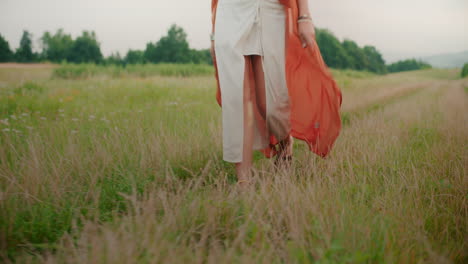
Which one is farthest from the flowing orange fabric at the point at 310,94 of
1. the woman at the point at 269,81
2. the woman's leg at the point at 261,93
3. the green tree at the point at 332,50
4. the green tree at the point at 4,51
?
the green tree at the point at 332,50

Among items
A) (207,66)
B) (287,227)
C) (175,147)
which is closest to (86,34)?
(207,66)

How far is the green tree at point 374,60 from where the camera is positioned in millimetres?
56906

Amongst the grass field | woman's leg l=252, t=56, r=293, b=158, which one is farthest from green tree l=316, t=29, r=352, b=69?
woman's leg l=252, t=56, r=293, b=158

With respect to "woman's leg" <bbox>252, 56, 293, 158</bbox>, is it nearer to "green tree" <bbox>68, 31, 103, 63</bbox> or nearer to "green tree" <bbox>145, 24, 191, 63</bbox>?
"green tree" <bbox>68, 31, 103, 63</bbox>

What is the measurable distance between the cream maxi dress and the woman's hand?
14 centimetres

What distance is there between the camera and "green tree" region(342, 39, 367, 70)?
51.4 metres

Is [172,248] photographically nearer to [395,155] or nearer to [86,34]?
[395,155]

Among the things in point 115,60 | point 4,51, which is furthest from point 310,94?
point 115,60

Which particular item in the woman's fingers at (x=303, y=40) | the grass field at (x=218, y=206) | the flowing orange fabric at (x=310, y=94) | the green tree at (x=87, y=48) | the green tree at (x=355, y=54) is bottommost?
the grass field at (x=218, y=206)

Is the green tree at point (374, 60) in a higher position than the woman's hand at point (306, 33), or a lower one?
higher

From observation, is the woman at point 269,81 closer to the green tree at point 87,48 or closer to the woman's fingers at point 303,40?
the woman's fingers at point 303,40

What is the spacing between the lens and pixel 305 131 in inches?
111

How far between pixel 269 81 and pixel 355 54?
5508cm

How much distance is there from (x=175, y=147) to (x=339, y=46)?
50.9 meters
